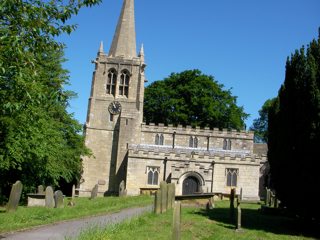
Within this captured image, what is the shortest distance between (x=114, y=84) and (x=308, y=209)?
29.9 metres

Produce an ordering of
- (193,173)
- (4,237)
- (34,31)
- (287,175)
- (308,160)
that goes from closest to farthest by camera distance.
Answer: (34,31) → (4,237) → (308,160) → (287,175) → (193,173)

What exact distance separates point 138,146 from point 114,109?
475 cm

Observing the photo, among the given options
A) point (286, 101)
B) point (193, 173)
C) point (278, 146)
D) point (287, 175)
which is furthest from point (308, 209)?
point (193, 173)

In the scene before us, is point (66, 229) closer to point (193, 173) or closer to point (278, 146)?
point (278, 146)

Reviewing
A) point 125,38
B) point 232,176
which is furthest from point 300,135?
point 125,38

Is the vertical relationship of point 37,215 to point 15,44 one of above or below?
below

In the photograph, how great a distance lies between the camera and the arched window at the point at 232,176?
3297 centimetres

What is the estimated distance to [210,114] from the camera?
43.9 meters

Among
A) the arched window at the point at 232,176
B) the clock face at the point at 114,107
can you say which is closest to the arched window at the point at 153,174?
the arched window at the point at 232,176

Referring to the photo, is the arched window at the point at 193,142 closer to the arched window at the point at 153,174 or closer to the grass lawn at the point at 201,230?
the arched window at the point at 153,174

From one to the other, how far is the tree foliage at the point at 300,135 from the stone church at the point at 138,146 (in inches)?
702

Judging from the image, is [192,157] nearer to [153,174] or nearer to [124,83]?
[153,174]

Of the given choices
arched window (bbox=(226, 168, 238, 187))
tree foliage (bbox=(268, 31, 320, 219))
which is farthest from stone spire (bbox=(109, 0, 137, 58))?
tree foliage (bbox=(268, 31, 320, 219))

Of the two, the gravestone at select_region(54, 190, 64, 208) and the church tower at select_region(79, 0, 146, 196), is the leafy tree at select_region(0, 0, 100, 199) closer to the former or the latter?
the gravestone at select_region(54, 190, 64, 208)
